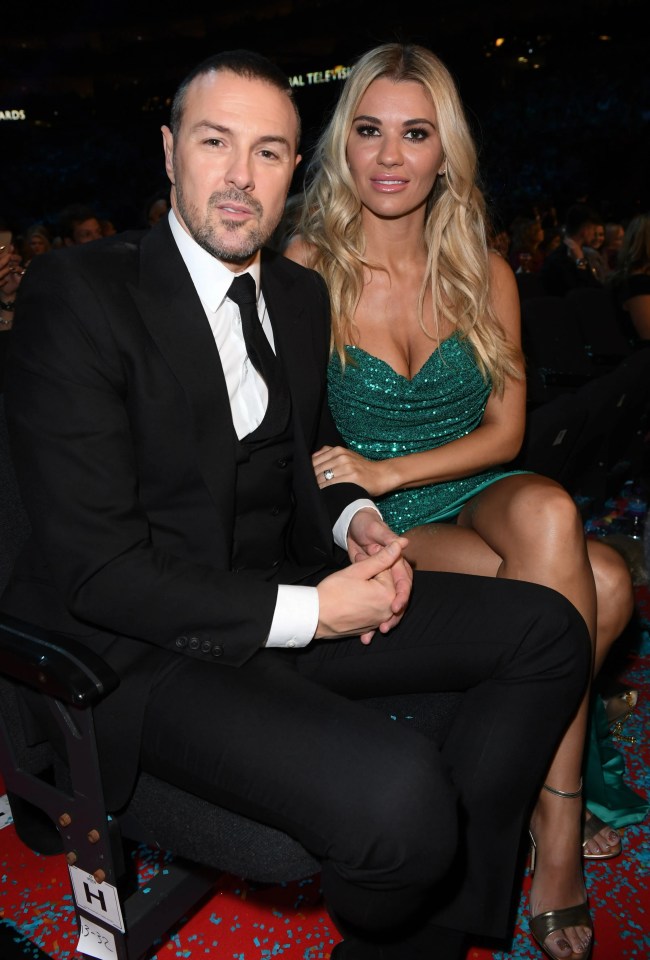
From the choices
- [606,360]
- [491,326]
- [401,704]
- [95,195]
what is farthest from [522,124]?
[401,704]

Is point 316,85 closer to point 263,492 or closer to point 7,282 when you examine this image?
point 7,282

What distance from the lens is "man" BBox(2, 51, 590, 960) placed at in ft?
3.62

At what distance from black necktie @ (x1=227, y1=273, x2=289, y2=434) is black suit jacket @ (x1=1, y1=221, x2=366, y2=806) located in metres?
0.11

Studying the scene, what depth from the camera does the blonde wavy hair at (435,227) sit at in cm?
189

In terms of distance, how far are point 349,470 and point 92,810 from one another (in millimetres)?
840

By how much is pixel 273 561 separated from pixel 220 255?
0.53m

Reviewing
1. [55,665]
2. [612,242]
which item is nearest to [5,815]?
[55,665]

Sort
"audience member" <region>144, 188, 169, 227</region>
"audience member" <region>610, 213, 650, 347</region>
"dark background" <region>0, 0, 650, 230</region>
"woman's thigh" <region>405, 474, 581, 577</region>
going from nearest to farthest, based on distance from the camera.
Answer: "woman's thigh" <region>405, 474, 581, 577</region> < "audience member" <region>610, 213, 650, 347</region> < "audience member" <region>144, 188, 169, 227</region> < "dark background" <region>0, 0, 650, 230</region>

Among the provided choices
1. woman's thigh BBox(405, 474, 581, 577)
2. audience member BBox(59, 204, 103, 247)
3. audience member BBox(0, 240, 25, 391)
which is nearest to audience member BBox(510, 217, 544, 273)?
audience member BBox(59, 204, 103, 247)

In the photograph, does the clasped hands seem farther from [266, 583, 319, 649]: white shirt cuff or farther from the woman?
the woman

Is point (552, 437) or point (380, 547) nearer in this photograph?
point (380, 547)

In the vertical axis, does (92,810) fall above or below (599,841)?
above

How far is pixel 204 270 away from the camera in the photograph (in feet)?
4.48

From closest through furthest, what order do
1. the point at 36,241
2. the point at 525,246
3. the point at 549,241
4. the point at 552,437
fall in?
the point at 552,437
the point at 36,241
the point at 525,246
the point at 549,241
